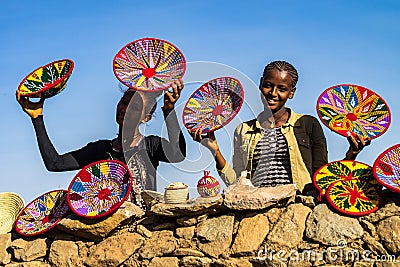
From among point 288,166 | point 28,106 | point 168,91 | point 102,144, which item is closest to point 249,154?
point 288,166

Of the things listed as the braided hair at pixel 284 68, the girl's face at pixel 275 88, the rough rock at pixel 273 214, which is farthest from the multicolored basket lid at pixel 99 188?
the braided hair at pixel 284 68

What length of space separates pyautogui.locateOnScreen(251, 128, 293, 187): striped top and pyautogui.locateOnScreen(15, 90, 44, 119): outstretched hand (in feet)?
5.48

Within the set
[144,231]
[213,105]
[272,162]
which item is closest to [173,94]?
[213,105]

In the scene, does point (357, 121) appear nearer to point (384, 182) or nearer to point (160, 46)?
point (384, 182)

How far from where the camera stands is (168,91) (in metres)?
5.70

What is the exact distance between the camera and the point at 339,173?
17.6ft

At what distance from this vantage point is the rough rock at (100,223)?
556 cm

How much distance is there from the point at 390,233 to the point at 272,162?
1029 millimetres

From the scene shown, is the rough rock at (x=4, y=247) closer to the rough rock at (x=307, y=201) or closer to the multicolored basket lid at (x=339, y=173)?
the rough rock at (x=307, y=201)

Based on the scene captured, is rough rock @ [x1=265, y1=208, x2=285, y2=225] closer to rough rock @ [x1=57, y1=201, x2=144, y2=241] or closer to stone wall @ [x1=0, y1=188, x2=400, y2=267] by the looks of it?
stone wall @ [x1=0, y1=188, x2=400, y2=267]

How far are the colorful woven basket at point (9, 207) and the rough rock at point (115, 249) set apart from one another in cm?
85

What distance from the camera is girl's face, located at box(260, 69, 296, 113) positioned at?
18.6 ft

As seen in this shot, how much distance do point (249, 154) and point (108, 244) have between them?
1.20m

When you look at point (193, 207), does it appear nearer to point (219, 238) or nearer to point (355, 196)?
point (219, 238)
